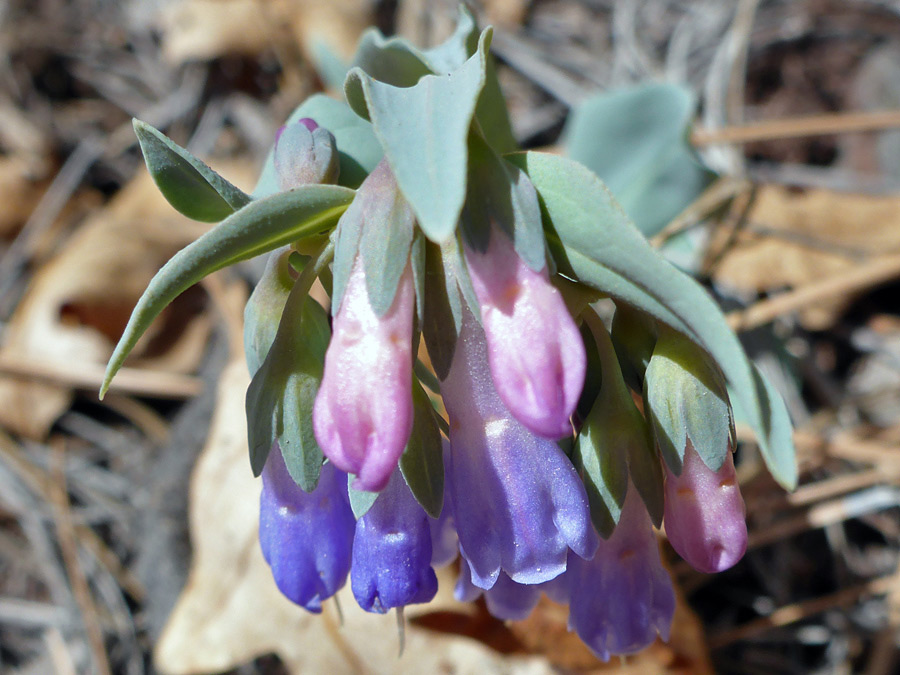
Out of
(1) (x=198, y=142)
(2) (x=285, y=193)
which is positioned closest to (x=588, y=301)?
(2) (x=285, y=193)

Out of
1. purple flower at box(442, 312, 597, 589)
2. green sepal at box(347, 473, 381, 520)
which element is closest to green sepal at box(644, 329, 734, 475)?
purple flower at box(442, 312, 597, 589)

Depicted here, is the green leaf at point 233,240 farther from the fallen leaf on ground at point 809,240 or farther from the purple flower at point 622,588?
the fallen leaf on ground at point 809,240

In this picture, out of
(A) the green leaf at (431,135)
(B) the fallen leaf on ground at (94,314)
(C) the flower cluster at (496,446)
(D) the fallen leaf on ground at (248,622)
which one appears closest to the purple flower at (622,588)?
(C) the flower cluster at (496,446)

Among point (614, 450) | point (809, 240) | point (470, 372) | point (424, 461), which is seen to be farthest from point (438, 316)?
point (809, 240)

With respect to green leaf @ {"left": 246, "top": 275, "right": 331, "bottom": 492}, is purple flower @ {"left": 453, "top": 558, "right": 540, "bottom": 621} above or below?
below

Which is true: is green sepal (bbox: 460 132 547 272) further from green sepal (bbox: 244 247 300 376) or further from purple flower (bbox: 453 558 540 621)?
purple flower (bbox: 453 558 540 621)

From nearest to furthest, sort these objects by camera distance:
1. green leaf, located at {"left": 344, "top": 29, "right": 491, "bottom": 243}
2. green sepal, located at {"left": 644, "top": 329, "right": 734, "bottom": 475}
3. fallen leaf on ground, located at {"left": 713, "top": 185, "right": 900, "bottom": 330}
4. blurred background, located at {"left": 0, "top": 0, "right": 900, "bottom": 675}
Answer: green leaf, located at {"left": 344, "top": 29, "right": 491, "bottom": 243}
green sepal, located at {"left": 644, "top": 329, "right": 734, "bottom": 475}
blurred background, located at {"left": 0, "top": 0, "right": 900, "bottom": 675}
fallen leaf on ground, located at {"left": 713, "top": 185, "right": 900, "bottom": 330}
